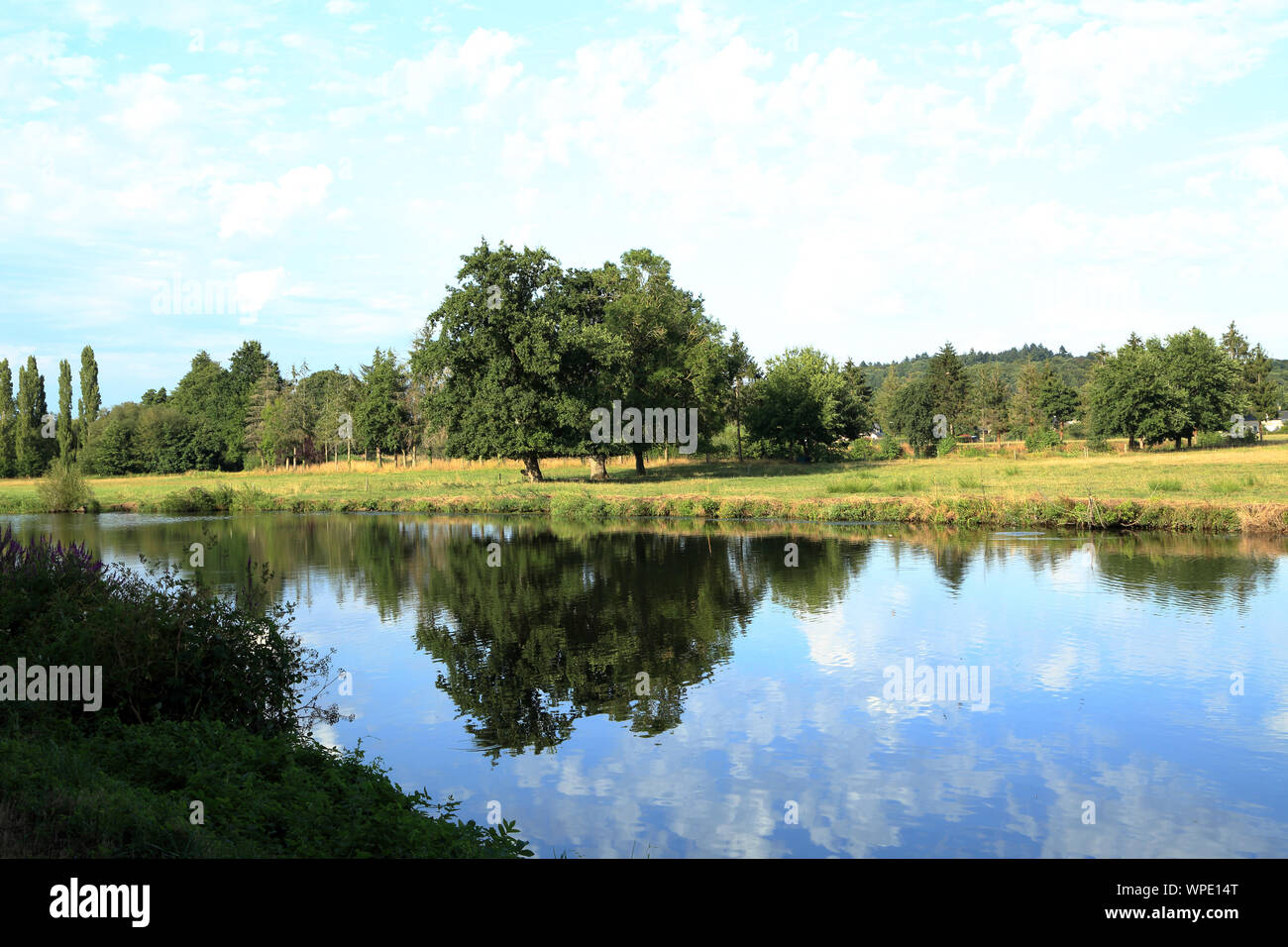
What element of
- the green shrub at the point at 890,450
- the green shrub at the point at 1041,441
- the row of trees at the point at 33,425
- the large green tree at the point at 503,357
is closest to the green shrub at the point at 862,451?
the green shrub at the point at 890,450

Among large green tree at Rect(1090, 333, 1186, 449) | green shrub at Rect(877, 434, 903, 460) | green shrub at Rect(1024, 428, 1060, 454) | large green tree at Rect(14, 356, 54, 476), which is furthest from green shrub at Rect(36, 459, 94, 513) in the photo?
large green tree at Rect(1090, 333, 1186, 449)

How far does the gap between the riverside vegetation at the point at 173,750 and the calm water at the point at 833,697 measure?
148 cm

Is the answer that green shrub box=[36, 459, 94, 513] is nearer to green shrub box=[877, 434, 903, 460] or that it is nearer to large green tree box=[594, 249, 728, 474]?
large green tree box=[594, 249, 728, 474]

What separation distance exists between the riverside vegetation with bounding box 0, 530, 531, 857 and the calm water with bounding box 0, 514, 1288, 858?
1.48 metres

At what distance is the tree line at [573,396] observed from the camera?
53906mm

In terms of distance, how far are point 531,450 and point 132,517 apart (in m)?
21.7

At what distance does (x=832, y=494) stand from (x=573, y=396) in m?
17.8

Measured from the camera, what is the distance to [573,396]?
5466cm

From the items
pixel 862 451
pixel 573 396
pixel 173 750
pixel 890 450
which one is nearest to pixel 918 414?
pixel 890 450

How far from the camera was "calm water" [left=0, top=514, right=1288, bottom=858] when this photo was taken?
32.3ft

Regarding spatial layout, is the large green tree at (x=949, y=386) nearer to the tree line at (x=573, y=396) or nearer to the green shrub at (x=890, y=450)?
the tree line at (x=573, y=396)

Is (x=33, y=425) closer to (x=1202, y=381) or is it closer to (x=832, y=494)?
(x=832, y=494)
